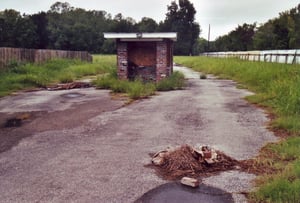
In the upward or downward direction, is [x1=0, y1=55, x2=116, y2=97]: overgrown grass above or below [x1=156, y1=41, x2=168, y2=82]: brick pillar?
below

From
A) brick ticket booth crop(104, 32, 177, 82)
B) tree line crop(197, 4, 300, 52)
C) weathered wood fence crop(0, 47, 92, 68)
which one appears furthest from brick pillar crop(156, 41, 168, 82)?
tree line crop(197, 4, 300, 52)

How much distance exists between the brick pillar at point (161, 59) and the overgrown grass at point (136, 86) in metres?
0.43

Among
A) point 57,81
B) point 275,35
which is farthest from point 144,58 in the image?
point 275,35

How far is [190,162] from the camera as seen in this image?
5.25m

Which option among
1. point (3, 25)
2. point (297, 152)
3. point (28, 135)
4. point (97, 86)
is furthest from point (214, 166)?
point (3, 25)

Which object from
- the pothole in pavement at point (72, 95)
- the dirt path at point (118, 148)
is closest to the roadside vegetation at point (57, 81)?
the pothole in pavement at point (72, 95)

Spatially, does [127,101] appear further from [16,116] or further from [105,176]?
[105,176]

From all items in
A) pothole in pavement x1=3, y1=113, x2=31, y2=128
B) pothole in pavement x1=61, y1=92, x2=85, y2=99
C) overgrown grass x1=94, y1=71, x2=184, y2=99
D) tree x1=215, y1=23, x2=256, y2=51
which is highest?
tree x1=215, y1=23, x2=256, y2=51

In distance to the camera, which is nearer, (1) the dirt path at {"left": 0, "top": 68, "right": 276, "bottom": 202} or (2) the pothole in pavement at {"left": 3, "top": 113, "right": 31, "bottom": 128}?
(1) the dirt path at {"left": 0, "top": 68, "right": 276, "bottom": 202}

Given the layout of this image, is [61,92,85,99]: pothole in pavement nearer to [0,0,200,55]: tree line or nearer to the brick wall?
the brick wall

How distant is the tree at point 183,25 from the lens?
76.7 m

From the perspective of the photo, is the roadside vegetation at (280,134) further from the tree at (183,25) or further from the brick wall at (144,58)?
the tree at (183,25)

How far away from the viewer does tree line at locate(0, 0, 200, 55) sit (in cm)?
5681

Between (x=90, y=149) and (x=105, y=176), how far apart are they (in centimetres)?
135
